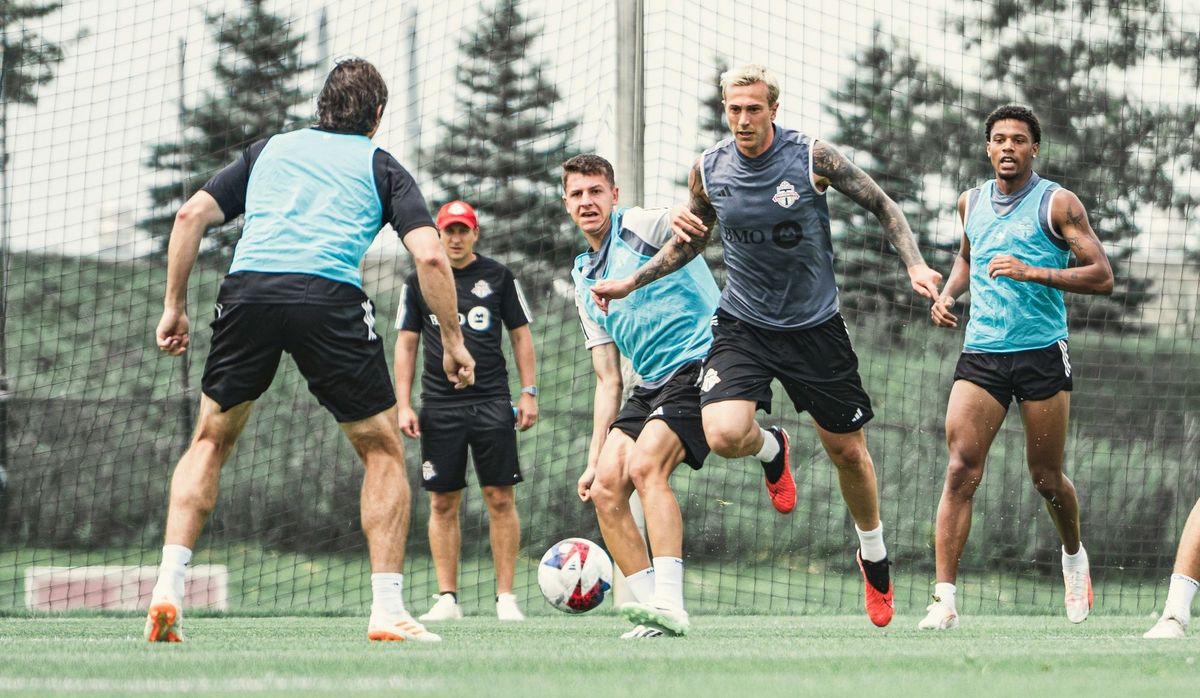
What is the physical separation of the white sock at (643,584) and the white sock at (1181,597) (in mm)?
2020

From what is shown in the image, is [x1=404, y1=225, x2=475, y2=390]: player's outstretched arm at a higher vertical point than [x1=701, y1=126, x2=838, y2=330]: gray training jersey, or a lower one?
lower

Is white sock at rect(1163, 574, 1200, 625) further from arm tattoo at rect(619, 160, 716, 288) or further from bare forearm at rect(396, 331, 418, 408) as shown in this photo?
bare forearm at rect(396, 331, 418, 408)

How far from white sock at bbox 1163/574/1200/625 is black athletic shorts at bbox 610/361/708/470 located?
1861 mm

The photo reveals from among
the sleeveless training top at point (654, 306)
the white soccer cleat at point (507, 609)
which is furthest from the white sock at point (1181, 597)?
the white soccer cleat at point (507, 609)

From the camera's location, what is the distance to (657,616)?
197 inches

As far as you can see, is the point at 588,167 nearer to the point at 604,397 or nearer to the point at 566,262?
the point at 604,397

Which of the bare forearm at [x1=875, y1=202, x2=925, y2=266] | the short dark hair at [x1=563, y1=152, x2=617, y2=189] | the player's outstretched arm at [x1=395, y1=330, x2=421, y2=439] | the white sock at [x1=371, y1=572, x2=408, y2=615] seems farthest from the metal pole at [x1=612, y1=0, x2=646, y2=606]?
the white sock at [x1=371, y1=572, x2=408, y2=615]

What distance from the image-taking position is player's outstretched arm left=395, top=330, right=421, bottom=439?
764 cm

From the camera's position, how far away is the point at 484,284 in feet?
25.4

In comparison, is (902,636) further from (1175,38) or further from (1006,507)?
(1175,38)

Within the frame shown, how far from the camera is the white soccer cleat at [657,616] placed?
194 inches

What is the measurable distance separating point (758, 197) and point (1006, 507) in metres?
7.77

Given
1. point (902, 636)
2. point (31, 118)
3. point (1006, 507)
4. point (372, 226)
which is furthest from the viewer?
point (1006, 507)

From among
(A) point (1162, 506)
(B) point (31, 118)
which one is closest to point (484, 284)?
(B) point (31, 118)
